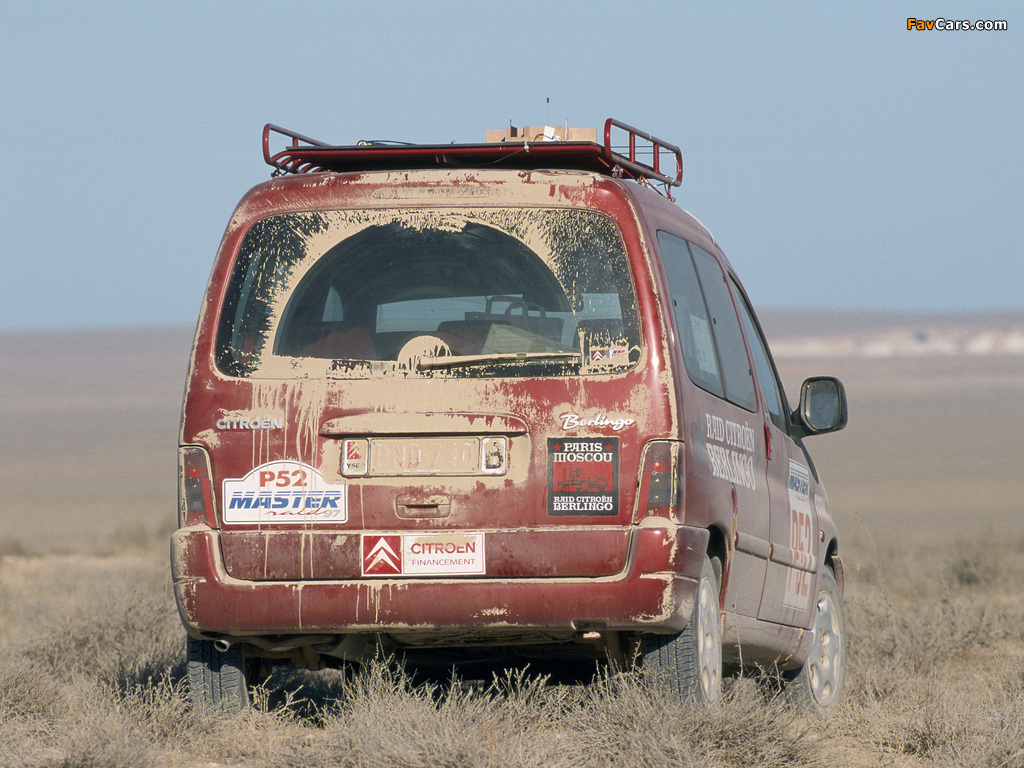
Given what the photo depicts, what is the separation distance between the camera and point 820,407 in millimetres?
7449

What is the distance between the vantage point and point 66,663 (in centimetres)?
920

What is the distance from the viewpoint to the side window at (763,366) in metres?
7.12

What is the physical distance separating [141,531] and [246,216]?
25.4m

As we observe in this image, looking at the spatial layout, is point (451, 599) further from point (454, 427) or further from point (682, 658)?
point (682, 658)

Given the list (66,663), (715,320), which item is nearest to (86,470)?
(66,663)

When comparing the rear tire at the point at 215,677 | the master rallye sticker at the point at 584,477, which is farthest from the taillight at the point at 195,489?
the master rallye sticker at the point at 584,477

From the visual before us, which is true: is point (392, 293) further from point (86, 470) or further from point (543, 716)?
point (86, 470)

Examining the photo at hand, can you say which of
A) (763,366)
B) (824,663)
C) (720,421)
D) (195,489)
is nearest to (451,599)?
(195,489)

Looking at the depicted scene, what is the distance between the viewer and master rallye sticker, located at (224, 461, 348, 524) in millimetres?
5484

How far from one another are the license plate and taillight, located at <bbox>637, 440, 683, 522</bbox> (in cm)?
49

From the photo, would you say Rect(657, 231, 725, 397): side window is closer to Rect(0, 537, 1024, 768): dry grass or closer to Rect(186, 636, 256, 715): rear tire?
Rect(0, 537, 1024, 768): dry grass

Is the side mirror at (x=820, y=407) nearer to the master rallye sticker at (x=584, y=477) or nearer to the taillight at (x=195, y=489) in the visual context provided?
the master rallye sticker at (x=584, y=477)

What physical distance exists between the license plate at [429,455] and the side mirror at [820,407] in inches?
94.1

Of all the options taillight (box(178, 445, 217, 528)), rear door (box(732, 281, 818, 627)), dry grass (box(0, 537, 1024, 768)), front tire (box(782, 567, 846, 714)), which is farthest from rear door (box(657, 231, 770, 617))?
taillight (box(178, 445, 217, 528))
